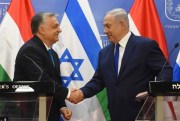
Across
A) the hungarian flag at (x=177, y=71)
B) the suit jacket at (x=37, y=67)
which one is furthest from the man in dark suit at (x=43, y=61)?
the hungarian flag at (x=177, y=71)

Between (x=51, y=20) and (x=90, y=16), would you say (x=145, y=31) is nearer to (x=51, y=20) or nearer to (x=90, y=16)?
(x=90, y=16)

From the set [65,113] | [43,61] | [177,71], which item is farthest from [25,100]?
[177,71]

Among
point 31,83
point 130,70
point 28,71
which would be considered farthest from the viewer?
point 130,70

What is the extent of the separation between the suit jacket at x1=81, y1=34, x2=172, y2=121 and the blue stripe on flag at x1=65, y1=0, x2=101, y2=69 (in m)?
0.51

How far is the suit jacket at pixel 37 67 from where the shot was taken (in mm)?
3373

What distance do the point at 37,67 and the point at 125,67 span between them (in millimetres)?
809

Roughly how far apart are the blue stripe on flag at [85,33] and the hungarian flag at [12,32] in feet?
1.35

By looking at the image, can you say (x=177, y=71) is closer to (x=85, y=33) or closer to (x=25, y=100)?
(x=85, y=33)

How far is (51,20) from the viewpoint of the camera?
12.6 feet

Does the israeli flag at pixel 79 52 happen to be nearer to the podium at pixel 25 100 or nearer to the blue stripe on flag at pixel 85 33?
the blue stripe on flag at pixel 85 33

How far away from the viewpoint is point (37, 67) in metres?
3.34

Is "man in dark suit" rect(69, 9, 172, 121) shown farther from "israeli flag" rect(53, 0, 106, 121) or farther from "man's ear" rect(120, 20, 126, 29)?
"israeli flag" rect(53, 0, 106, 121)

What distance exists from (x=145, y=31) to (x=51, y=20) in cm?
105

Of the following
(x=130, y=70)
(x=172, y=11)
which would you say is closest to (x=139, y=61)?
(x=130, y=70)
